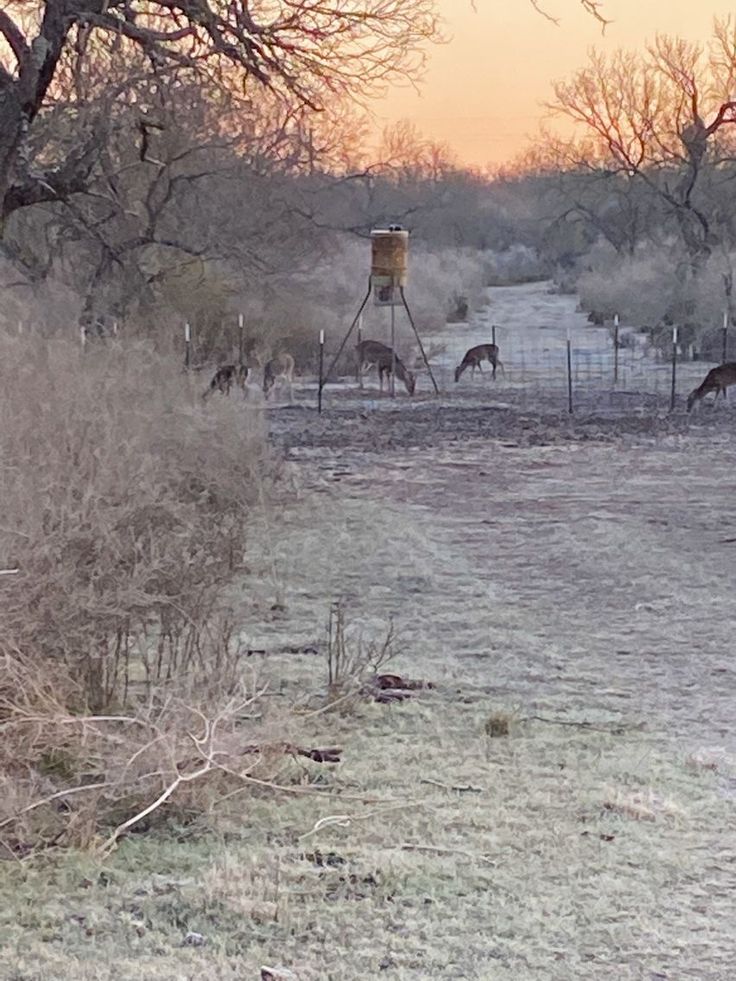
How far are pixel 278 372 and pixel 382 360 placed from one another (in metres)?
1.93

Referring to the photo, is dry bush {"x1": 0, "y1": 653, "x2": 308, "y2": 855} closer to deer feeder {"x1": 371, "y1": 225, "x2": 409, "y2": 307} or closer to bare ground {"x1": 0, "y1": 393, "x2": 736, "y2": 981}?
bare ground {"x1": 0, "y1": 393, "x2": 736, "y2": 981}

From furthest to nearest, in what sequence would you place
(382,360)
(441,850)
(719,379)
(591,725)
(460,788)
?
(382,360)
(719,379)
(591,725)
(460,788)
(441,850)

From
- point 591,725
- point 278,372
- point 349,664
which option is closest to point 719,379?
point 278,372

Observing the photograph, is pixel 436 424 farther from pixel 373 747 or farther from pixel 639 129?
pixel 639 129

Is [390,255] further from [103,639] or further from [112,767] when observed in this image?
[112,767]

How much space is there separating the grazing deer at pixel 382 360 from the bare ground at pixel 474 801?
1423cm

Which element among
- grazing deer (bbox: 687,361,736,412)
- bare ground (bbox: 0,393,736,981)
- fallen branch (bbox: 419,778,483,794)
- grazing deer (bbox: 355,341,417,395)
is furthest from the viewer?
grazing deer (bbox: 355,341,417,395)

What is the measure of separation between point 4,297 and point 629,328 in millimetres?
30871

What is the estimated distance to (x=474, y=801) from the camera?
6012 millimetres

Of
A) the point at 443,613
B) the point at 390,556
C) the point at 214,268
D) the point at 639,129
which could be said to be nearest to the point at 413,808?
the point at 443,613

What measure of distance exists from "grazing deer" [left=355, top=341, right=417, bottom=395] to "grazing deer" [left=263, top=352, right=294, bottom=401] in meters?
1.49

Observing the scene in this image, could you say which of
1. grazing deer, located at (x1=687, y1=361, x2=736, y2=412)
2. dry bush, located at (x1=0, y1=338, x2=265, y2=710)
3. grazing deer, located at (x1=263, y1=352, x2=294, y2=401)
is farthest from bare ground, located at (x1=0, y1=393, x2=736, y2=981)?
grazing deer, located at (x1=263, y1=352, x2=294, y2=401)

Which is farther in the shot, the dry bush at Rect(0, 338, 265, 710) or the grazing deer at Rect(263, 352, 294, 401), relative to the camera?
the grazing deer at Rect(263, 352, 294, 401)

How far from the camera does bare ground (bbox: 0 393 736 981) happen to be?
4691mm
